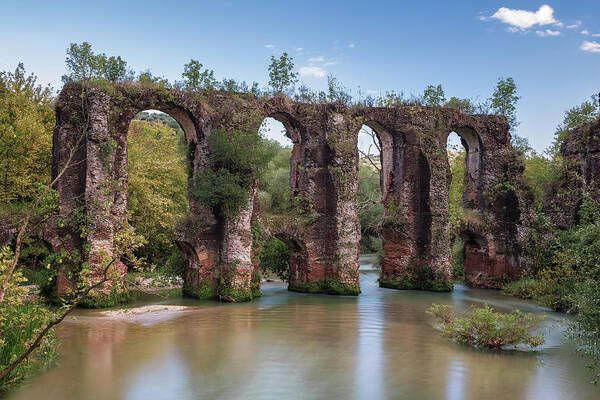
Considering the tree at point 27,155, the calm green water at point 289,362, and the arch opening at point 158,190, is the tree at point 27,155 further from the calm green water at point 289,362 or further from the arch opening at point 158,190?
the calm green water at point 289,362

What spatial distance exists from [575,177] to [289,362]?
15880mm

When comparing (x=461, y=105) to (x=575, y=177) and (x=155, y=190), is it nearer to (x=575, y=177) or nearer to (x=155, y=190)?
(x=575, y=177)

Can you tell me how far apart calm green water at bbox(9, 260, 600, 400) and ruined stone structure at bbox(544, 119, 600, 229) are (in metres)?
6.66

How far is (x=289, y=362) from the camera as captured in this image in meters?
9.87

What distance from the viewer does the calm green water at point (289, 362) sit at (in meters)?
8.11

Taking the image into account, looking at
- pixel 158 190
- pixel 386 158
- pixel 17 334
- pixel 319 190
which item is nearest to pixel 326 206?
pixel 319 190

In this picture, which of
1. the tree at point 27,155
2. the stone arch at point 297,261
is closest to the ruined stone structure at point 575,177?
the stone arch at point 297,261

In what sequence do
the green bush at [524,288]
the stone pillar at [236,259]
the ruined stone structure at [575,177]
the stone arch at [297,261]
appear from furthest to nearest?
the stone arch at [297,261], the green bush at [524,288], the ruined stone structure at [575,177], the stone pillar at [236,259]

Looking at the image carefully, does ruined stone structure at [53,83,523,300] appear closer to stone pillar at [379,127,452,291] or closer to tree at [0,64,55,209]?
stone pillar at [379,127,452,291]

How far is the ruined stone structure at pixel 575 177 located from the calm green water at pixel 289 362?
666 cm

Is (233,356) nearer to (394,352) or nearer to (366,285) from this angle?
(394,352)

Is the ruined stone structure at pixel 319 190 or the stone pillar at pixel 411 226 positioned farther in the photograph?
the stone pillar at pixel 411 226

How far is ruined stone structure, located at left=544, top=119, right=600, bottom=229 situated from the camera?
18.6 meters

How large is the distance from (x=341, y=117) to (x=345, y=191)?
3086mm
